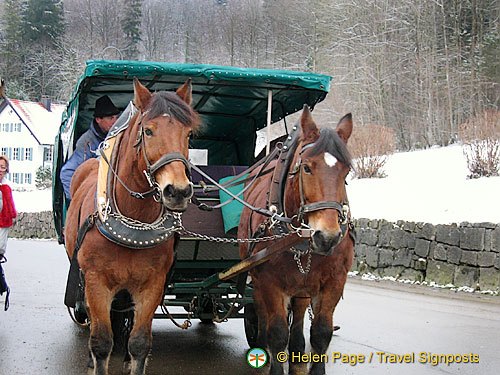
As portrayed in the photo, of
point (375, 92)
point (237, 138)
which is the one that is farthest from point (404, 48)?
point (237, 138)

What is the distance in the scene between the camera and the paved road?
5.75 m

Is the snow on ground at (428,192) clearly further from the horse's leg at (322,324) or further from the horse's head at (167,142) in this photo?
the horse's head at (167,142)

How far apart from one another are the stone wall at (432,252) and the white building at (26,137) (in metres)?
43.4

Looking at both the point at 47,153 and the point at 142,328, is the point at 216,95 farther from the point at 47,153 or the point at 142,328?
the point at 47,153

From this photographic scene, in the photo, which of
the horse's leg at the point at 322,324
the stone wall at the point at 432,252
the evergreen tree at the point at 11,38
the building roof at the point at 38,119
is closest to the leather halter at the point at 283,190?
the horse's leg at the point at 322,324

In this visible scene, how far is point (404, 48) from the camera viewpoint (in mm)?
28203


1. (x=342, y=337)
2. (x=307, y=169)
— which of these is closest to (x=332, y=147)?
(x=307, y=169)

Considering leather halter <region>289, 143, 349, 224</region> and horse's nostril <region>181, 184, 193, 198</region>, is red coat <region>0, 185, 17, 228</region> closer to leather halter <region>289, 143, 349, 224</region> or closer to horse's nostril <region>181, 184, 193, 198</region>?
leather halter <region>289, 143, 349, 224</region>

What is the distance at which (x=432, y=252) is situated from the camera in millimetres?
11531

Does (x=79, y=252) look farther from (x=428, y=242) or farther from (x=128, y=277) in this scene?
(x=428, y=242)

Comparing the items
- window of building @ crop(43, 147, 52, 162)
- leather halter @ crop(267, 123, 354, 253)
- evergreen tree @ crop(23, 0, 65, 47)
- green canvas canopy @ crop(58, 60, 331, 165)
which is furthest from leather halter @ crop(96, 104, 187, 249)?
evergreen tree @ crop(23, 0, 65, 47)

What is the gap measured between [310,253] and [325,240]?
683 mm

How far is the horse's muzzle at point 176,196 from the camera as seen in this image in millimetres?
3607

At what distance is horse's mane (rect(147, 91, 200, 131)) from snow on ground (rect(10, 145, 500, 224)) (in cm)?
838
